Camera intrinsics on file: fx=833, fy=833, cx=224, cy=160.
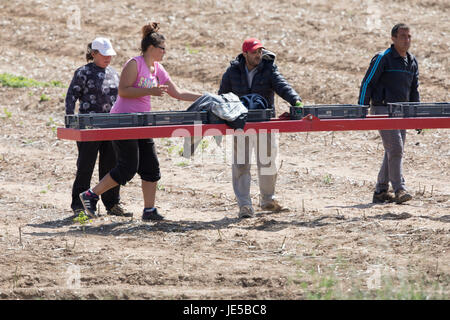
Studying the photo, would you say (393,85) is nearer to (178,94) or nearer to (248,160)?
(248,160)

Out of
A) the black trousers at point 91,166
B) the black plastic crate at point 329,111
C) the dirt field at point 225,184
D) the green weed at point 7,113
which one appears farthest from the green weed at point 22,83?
the black plastic crate at point 329,111

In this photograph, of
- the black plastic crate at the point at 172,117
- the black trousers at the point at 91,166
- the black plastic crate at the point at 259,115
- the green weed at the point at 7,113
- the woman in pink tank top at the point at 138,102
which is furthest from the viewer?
the green weed at the point at 7,113

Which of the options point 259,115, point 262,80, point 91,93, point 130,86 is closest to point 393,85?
point 262,80

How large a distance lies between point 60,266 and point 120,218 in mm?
1765

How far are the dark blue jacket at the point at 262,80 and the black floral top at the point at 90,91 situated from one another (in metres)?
1.19

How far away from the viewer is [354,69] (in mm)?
16016

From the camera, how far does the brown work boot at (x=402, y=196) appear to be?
8.58 metres

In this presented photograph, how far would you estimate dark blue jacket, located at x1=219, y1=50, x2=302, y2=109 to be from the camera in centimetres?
789

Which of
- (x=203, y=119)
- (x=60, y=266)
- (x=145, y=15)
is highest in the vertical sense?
(x=145, y=15)

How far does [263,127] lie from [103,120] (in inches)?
56.5

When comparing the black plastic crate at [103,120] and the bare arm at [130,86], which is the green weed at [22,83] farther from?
the black plastic crate at [103,120]

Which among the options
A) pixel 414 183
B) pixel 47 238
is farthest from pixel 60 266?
pixel 414 183

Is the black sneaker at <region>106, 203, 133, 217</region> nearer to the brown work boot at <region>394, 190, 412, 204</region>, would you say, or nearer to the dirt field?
the dirt field

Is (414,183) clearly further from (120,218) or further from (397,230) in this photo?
(120,218)
